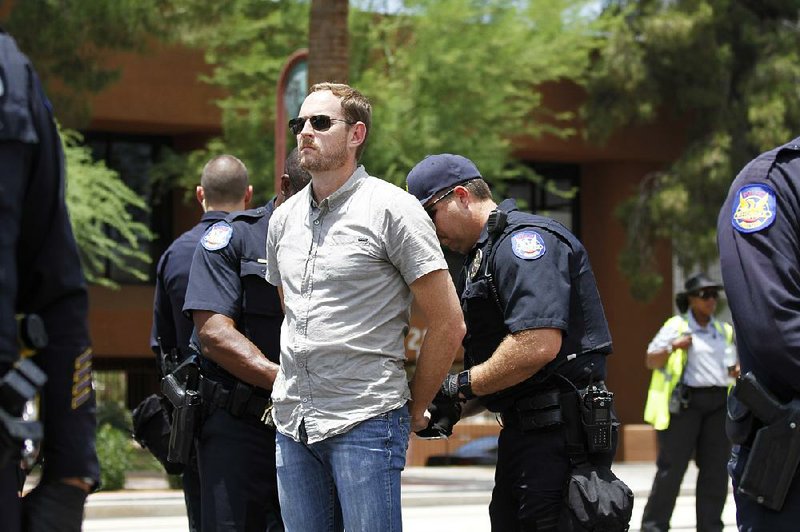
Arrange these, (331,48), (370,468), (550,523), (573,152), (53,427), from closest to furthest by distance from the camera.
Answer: (53,427), (370,468), (550,523), (331,48), (573,152)

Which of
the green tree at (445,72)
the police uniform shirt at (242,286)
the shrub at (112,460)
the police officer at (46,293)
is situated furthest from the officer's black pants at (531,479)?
the green tree at (445,72)

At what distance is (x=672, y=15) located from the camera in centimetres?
2517

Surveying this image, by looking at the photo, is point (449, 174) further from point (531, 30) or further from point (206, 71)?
point (206, 71)

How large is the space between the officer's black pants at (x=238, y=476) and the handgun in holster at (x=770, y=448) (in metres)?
2.26

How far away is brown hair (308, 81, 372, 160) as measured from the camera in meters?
4.80

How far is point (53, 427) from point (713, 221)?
22957mm

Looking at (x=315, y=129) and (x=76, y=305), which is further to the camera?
(x=315, y=129)

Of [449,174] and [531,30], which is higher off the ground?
[531,30]

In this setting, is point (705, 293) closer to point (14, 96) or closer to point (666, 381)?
point (666, 381)

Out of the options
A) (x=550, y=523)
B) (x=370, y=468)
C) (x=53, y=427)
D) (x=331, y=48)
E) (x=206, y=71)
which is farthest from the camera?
(x=206, y=71)

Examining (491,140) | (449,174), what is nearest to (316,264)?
(449,174)

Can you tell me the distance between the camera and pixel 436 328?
4.71 m

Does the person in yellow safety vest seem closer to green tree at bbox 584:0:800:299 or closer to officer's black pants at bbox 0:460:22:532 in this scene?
officer's black pants at bbox 0:460:22:532

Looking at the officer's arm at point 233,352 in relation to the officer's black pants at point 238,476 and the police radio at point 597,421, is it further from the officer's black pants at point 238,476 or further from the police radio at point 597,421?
Result: the police radio at point 597,421
